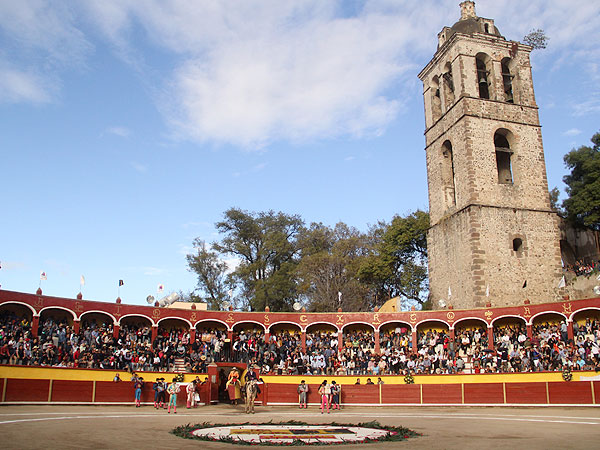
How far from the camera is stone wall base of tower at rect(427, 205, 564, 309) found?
102 ft

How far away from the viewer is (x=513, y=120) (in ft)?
115

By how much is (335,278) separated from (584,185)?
64.9 ft

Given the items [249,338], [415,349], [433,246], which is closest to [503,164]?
[433,246]

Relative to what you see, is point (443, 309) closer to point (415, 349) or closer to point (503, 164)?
point (415, 349)

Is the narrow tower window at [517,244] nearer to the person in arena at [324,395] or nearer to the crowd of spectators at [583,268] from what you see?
the crowd of spectators at [583,268]

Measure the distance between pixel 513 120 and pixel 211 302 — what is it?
1159 inches

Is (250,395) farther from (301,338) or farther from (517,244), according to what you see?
(517,244)

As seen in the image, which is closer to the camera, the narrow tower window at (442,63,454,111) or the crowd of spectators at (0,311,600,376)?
the crowd of spectators at (0,311,600,376)

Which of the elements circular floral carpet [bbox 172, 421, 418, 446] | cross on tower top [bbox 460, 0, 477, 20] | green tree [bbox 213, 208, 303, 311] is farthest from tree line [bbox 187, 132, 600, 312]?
circular floral carpet [bbox 172, 421, 418, 446]

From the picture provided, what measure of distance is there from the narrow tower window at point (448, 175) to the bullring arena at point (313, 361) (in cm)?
874

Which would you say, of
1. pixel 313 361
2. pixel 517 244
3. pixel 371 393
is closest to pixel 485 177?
pixel 517 244

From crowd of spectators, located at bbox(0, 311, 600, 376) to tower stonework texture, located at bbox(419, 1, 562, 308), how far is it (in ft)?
11.4

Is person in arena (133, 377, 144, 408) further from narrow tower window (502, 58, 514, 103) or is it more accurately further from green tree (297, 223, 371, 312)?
narrow tower window (502, 58, 514, 103)

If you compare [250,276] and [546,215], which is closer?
[546,215]
